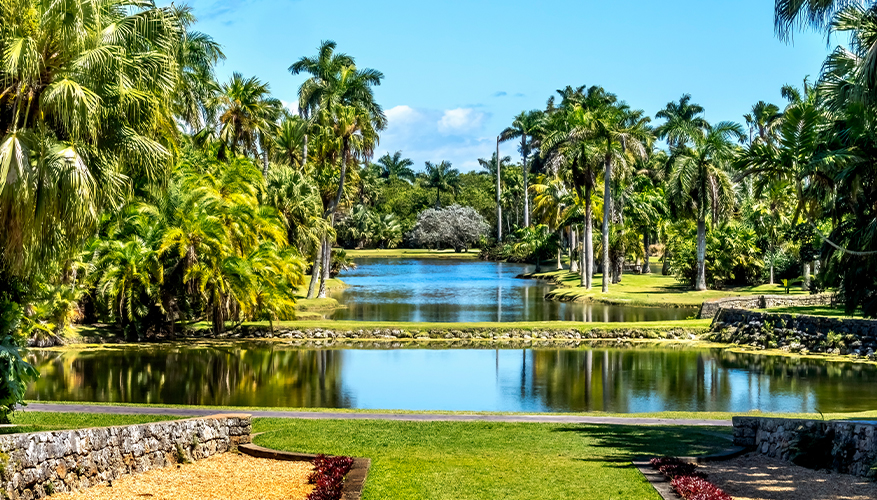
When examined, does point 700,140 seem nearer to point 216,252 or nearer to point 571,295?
point 571,295

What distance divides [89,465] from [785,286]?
48981 mm

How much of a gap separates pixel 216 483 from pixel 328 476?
1.63 meters

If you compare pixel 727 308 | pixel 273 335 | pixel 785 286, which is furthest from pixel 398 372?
pixel 785 286

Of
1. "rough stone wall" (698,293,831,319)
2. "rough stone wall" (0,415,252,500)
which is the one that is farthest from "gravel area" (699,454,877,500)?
"rough stone wall" (698,293,831,319)

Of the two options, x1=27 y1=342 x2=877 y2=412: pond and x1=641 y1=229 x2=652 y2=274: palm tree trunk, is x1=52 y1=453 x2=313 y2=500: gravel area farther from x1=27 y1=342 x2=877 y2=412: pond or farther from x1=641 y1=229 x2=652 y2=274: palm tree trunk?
x1=641 y1=229 x2=652 y2=274: palm tree trunk

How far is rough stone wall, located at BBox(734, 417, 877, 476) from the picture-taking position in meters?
12.9

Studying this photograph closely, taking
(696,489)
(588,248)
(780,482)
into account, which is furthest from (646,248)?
(696,489)

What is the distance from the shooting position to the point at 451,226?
127562mm

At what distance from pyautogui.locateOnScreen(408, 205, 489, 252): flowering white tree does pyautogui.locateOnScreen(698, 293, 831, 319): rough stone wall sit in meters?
82.1

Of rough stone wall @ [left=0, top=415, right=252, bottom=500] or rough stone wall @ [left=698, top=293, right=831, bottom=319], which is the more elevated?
rough stone wall @ [left=698, top=293, right=831, bottom=319]

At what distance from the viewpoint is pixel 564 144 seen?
54.2 meters

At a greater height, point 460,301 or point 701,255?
point 701,255

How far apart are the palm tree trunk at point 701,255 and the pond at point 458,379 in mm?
21843

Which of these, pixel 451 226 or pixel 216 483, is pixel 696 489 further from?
pixel 451 226
